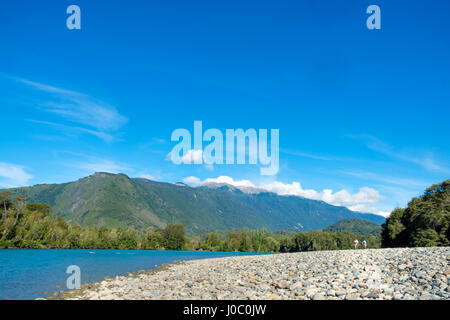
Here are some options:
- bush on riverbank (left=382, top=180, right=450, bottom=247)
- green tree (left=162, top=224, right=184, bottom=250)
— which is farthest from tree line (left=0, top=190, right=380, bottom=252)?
bush on riverbank (left=382, top=180, right=450, bottom=247)

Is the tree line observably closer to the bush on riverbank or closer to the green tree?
the green tree

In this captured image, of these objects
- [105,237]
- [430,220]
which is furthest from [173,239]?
[430,220]

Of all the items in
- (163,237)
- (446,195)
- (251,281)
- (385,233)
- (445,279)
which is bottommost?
(163,237)

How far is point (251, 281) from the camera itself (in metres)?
18.0

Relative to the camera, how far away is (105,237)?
141750 millimetres

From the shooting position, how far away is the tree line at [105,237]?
328 feet

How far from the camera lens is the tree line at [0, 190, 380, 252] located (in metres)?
100

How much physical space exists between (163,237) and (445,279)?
157 meters

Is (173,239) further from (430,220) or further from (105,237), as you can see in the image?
(430,220)

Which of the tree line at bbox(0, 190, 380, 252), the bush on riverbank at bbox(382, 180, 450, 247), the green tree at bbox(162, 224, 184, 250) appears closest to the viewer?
the bush on riverbank at bbox(382, 180, 450, 247)
